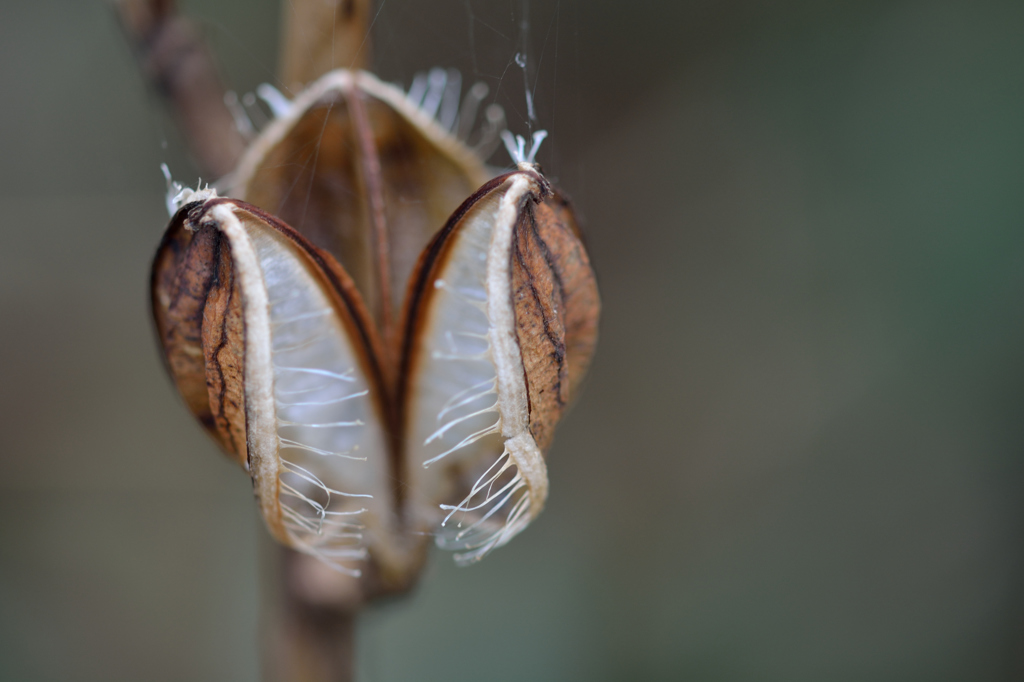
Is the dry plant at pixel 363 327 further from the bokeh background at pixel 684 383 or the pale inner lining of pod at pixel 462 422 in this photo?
the bokeh background at pixel 684 383

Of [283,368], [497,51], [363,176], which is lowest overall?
[283,368]

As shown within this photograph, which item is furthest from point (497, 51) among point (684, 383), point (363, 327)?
point (684, 383)

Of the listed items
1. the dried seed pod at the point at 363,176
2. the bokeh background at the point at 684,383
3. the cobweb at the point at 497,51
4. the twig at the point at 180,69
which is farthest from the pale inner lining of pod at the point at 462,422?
the bokeh background at the point at 684,383

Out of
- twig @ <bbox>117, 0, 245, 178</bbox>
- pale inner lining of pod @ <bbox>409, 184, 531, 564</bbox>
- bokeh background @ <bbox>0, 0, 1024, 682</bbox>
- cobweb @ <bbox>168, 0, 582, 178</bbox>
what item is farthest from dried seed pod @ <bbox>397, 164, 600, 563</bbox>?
bokeh background @ <bbox>0, 0, 1024, 682</bbox>

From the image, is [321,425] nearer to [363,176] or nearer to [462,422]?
[462,422]

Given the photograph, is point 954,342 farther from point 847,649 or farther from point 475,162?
point 475,162

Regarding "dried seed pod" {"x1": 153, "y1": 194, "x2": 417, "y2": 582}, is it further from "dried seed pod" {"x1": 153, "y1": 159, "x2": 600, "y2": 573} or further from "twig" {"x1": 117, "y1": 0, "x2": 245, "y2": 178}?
"twig" {"x1": 117, "y1": 0, "x2": 245, "y2": 178}

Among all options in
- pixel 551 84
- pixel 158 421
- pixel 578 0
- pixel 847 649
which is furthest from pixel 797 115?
pixel 158 421
